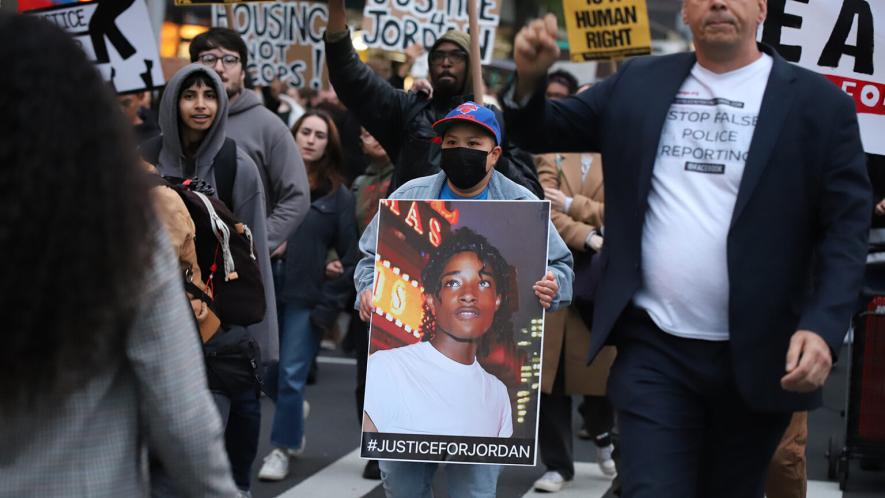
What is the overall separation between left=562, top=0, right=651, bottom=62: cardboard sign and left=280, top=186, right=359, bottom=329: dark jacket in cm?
270

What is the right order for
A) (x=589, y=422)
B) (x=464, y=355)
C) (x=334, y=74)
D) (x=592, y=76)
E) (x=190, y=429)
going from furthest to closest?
1. (x=592, y=76)
2. (x=589, y=422)
3. (x=334, y=74)
4. (x=464, y=355)
5. (x=190, y=429)

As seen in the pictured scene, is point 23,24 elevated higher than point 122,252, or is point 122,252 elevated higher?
point 23,24

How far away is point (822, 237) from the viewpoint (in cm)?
410

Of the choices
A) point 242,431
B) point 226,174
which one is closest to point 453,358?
point 226,174

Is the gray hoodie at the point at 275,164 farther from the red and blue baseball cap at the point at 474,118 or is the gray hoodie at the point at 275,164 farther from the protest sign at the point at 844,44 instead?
the protest sign at the point at 844,44

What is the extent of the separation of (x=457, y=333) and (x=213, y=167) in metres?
1.59

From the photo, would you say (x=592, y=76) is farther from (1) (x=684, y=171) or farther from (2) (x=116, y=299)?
(2) (x=116, y=299)

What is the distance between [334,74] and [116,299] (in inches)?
167

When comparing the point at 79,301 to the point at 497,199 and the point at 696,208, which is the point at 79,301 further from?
the point at 497,199

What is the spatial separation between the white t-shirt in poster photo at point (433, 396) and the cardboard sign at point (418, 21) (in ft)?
23.9

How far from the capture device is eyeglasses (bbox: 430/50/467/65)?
6.80 meters

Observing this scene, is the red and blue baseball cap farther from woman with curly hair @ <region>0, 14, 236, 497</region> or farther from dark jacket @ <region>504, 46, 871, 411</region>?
woman with curly hair @ <region>0, 14, 236, 497</region>

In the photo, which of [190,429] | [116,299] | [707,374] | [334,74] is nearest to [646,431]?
[707,374]

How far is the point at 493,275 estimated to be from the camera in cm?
515
